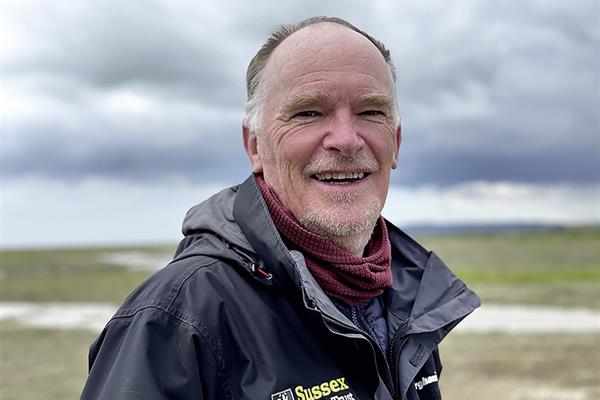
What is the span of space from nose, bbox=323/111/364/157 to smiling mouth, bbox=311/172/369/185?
0.11 metres

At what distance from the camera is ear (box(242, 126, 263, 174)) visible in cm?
313

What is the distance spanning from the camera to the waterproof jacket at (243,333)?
223cm

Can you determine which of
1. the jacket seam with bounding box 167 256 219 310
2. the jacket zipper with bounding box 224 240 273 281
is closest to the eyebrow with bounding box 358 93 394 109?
the jacket zipper with bounding box 224 240 273 281

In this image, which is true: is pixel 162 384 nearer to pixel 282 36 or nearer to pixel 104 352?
pixel 104 352

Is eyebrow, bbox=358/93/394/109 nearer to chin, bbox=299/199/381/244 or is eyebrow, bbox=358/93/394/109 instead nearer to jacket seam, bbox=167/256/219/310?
chin, bbox=299/199/381/244

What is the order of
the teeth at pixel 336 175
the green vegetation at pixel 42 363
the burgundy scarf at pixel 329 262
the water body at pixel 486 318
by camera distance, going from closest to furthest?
the burgundy scarf at pixel 329 262
the teeth at pixel 336 175
the green vegetation at pixel 42 363
the water body at pixel 486 318

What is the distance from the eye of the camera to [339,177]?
2920 millimetres

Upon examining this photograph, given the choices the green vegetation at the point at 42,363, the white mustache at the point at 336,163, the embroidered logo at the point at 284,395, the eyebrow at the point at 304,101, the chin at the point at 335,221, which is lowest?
the green vegetation at the point at 42,363

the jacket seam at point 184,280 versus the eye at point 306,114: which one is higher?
the eye at point 306,114

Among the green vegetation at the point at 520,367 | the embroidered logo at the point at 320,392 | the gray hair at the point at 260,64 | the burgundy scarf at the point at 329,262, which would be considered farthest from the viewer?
the green vegetation at the point at 520,367

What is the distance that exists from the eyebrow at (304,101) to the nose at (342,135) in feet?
0.30

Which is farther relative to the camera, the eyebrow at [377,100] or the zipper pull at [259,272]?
the eyebrow at [377,100]

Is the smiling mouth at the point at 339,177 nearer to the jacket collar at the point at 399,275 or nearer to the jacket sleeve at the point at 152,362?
the jacket collar at the point at 399,275

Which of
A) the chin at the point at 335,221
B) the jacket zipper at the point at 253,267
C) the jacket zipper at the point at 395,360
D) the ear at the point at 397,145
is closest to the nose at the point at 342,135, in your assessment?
the chin at the point at 335,221
